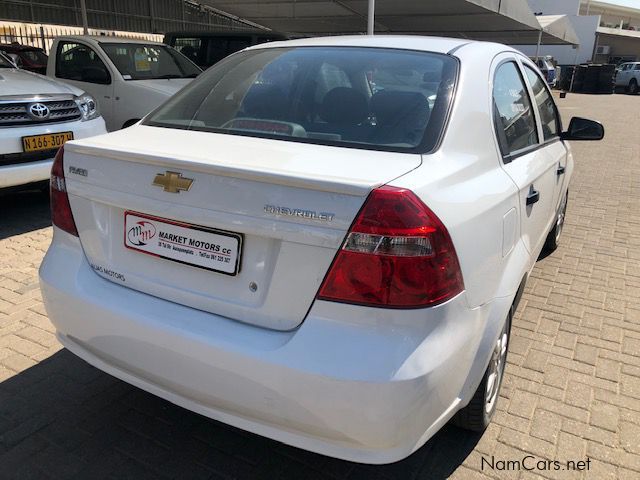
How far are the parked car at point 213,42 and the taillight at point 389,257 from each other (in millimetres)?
8609

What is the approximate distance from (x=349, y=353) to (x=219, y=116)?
1.36 metres

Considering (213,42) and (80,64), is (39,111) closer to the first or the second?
(80,64)

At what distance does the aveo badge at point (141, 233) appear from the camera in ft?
6.39

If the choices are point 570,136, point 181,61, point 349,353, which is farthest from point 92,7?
point 349,353

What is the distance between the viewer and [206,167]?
1786mm

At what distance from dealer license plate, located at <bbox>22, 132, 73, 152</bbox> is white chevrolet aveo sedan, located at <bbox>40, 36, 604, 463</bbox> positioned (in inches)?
109

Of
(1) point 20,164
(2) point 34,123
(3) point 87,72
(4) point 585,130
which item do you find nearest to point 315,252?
(4) point 585,130

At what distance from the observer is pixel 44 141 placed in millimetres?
4848

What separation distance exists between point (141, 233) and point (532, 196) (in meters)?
1.80

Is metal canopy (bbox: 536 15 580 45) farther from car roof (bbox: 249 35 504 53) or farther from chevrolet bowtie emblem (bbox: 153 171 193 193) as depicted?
chevrolet bowtie emblem (bbox: 153 171 193 193)

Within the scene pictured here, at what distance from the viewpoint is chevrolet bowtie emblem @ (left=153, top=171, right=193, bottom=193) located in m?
1.82

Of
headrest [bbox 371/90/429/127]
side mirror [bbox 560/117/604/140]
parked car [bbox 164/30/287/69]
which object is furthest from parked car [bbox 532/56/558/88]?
headrest [bbox 371/90/429/127]

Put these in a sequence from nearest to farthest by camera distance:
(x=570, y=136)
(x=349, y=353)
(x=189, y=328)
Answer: (x=349, y=353) < (x=189, y=328) < (x=570, y=136)

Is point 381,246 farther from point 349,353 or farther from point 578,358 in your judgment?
point 578,358
